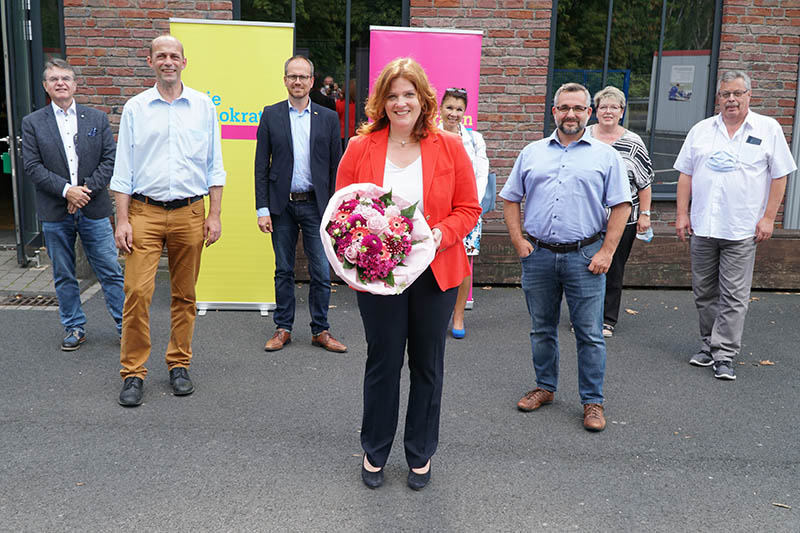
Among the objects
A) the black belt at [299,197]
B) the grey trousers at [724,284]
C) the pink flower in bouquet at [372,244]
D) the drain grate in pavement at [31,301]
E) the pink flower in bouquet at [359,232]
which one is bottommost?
the drain grate in pavement at [31,301]

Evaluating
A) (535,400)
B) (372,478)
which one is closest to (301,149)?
(535,400)

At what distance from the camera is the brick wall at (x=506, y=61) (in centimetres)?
844

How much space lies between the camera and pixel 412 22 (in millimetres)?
8445

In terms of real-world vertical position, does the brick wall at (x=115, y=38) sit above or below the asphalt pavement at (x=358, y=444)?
above

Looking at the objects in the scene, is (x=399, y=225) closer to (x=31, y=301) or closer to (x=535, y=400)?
(x=535, y=400)

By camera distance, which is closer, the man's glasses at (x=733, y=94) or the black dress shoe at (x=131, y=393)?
the black dress shoe at (x=131, y=393)

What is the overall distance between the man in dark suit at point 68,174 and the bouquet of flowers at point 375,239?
10.2 ft

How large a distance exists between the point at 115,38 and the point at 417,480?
21.5ft

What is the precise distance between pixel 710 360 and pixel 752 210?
47.5 inches

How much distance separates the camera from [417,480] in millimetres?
3861

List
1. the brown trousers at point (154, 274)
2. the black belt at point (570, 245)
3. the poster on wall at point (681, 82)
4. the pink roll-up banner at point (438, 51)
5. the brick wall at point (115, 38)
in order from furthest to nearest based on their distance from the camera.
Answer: the poster on wall at point (681, 82) → the brick wall at point (115, 38) → the pink roll-up banner at point (438, 51) → the brown trousers at point (154, 274) → the black belt at point (570, 245)

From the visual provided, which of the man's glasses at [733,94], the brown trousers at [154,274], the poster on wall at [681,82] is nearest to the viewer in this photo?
the brown trousers at [154,274]

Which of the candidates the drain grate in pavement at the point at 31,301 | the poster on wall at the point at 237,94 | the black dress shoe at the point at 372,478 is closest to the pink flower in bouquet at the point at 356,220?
the black dress shoe at the point at 372,478

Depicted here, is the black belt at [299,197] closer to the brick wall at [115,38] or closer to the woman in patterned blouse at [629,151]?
the woman in patterned blouse at [629,151]
